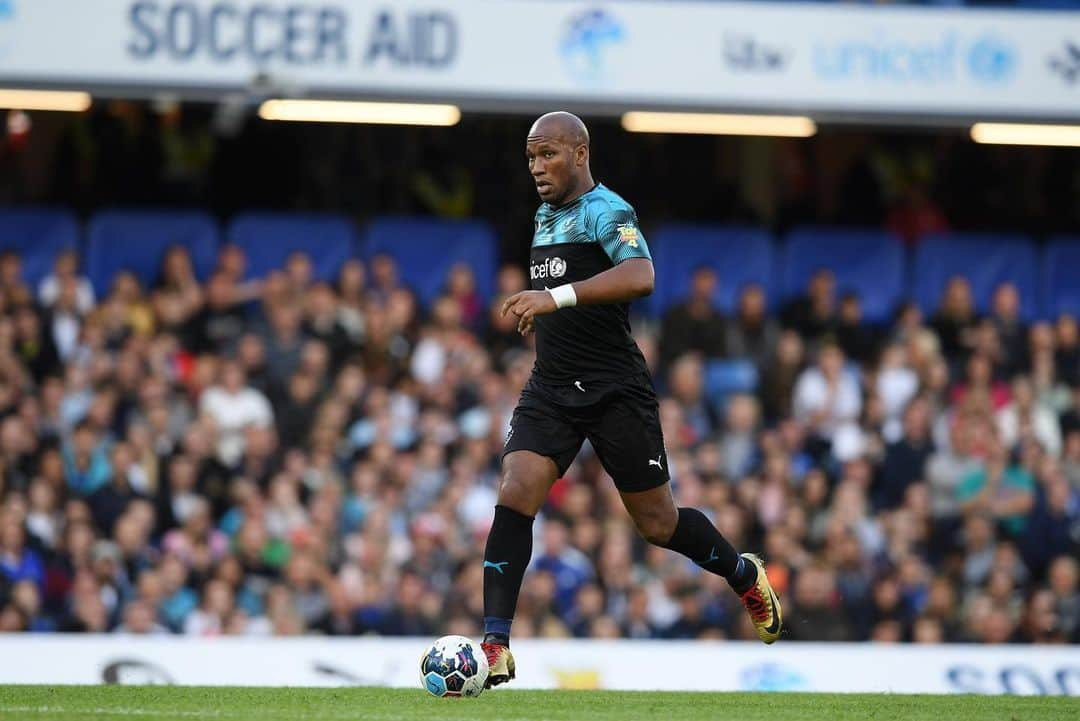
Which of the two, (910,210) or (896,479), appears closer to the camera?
(896,479)

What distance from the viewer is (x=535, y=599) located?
1255 centimetres

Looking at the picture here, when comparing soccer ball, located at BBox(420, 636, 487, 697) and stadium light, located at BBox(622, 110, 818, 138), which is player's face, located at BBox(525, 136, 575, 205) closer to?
soccer ball, located at BBox(420, 636, 487, 697)

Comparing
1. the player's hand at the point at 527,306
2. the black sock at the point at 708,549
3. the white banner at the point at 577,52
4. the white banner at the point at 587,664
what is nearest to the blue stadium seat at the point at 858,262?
the white banner at the point at 577,52

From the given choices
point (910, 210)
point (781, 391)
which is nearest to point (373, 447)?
point (781, 391)

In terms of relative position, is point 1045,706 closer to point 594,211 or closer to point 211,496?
point 594,211

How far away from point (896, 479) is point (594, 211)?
7.50 meters

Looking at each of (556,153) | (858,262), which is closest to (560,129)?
(556,153)

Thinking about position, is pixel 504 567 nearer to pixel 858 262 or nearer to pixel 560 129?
pixel 560 129

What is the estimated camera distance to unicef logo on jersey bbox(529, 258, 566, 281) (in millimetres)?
7473

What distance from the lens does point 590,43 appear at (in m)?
14.2

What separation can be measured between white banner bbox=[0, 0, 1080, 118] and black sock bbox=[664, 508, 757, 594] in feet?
22.1

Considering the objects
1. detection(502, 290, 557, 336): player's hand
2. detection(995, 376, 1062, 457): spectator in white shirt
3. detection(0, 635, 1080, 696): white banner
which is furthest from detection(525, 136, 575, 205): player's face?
detection(995, 376, 1062, 457): spectator in white shirt

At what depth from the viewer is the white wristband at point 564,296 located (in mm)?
7000

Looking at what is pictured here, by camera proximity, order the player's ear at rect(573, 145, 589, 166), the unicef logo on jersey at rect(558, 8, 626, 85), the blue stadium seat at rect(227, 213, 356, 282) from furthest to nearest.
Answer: the blue stadium seat at rect(227, 213, 356, 282)
the unicef logo on jersey at rect(558, 8, 626, 85)
the player's ear at rect(573, 145, 589, 166)
